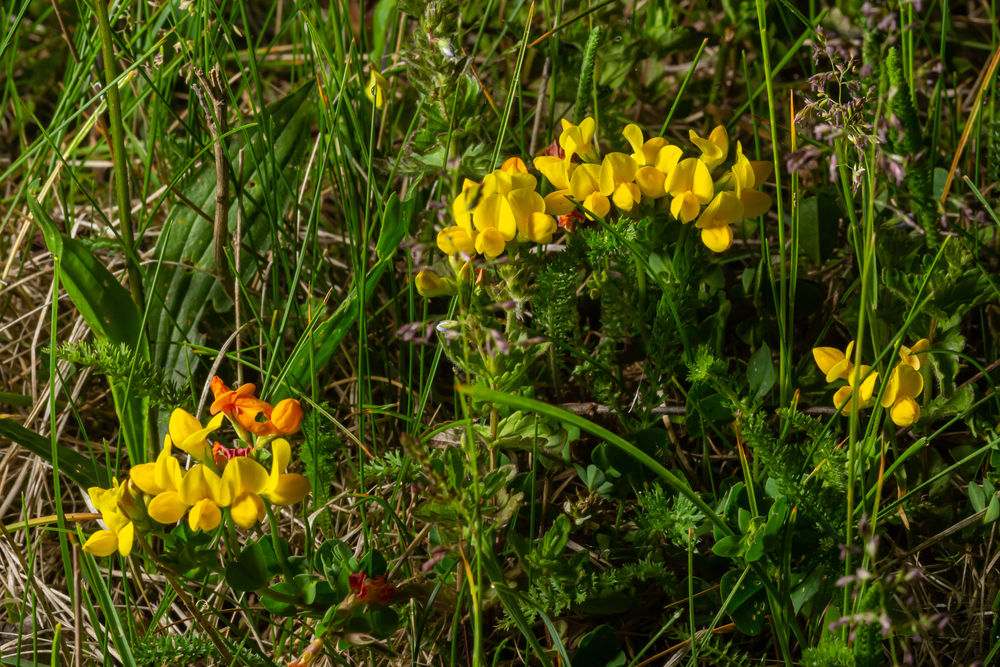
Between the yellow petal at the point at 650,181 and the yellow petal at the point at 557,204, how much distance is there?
10 cm

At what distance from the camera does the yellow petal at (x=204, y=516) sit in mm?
880

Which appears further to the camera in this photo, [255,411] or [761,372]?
[761,372]

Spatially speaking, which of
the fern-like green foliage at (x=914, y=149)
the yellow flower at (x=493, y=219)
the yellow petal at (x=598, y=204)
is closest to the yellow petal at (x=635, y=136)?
the yellow petal at (x=598, y=204)

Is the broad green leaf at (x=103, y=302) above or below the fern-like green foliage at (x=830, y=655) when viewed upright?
above

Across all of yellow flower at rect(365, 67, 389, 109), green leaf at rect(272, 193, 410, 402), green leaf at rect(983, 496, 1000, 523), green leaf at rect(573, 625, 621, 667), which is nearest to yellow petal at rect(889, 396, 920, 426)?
green leaf at rect(983, 496, 1000, 523)

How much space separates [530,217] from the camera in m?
1.01

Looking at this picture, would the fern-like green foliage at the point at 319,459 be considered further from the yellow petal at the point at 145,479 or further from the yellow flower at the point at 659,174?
the yellow flower at the point at 659,174

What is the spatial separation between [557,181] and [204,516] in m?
0.63

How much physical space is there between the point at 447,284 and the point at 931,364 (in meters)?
0.72

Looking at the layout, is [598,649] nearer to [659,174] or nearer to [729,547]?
[729,547]

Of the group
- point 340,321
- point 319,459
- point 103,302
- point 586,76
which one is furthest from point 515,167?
point 103,302

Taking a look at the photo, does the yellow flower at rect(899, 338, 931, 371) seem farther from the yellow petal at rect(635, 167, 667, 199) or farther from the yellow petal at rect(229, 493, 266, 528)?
the yellow petal at rect(229, 493, 266, 528)

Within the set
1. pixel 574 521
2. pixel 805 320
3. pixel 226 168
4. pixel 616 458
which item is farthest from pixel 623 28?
pixel 574 521

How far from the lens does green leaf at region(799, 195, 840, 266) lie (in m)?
1.45
